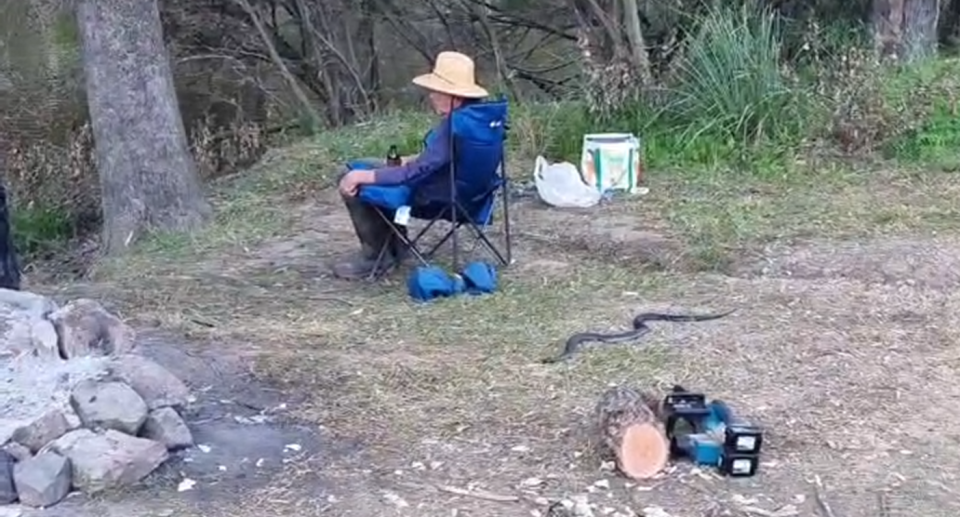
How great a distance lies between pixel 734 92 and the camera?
7.35 m

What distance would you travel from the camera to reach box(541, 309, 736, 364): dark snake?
4359 mm

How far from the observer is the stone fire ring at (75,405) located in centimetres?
334

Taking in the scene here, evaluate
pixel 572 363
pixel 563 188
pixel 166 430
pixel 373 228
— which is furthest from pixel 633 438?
pixel 563 188

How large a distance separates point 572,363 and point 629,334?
33 centimetres

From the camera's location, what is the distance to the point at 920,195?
6.39 m

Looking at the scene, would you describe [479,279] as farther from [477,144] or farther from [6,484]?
[6,484]

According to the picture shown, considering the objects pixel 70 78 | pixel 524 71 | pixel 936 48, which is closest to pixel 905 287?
pixel 936 48

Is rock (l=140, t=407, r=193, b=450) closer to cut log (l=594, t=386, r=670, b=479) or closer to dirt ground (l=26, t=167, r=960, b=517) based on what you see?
dirt ground (l=26, t=167, r=960, b=517)

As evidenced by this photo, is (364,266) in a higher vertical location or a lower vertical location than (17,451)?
lower

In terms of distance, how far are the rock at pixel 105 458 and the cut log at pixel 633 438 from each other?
3.51 ft

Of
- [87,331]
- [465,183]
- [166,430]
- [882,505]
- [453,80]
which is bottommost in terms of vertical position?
[882,505]

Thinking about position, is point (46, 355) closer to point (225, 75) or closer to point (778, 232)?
point (778, 232)

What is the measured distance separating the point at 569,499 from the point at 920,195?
360 centimetres

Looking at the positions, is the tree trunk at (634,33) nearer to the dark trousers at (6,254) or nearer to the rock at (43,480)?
the dark trousers at (6,254)
